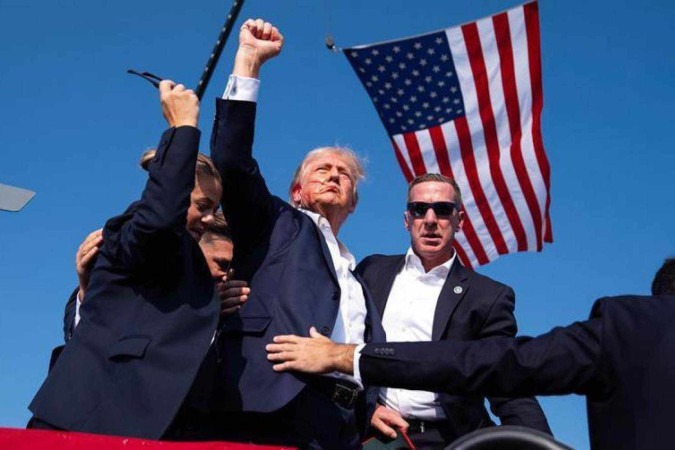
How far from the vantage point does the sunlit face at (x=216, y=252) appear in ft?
12.8

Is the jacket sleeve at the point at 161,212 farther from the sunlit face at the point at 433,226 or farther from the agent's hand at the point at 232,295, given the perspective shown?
the sunlit face at the point at 433,226

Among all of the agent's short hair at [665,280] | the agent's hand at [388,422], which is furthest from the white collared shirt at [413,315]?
the agent's short hair at [665,280]

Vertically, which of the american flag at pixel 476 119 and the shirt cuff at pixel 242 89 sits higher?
the american flag at pixel 476 119

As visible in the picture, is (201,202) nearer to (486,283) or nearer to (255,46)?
(255,46)

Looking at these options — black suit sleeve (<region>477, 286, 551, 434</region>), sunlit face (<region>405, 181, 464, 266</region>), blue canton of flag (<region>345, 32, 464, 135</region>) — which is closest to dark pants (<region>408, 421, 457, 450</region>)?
black suit sleeve (<region>477, 286, 551, 434</region>)

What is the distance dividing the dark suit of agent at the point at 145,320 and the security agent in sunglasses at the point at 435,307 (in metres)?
1.52

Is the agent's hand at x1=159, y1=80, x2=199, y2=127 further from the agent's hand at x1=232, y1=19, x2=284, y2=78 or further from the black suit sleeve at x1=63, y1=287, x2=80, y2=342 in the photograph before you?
the black suit sleeve at x1=63, y1=287, x2=80, y2=342

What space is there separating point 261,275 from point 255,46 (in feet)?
3.05

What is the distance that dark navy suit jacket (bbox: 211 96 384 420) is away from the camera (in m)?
3.36

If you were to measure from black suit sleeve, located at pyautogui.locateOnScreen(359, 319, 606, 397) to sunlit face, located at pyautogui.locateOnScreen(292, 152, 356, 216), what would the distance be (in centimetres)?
176

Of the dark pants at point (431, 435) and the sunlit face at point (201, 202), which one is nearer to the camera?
the sunlit face at point (201, 202)

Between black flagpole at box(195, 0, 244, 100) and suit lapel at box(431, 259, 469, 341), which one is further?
suit lapel at box(431, 259, 469, 341)

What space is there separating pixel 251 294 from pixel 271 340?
10.1 inches

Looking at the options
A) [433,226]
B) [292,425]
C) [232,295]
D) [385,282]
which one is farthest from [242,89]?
[433,226]
